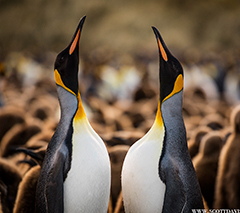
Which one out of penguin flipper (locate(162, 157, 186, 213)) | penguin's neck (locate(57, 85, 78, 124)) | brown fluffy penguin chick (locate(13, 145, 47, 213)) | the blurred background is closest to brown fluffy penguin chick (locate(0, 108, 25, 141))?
brown fluffy penguin chick (locate(13, 145, 47, 213))

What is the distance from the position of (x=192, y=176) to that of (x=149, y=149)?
28cm

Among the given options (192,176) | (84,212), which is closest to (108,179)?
(84,212)

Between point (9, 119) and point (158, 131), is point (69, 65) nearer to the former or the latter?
point (158, 131)

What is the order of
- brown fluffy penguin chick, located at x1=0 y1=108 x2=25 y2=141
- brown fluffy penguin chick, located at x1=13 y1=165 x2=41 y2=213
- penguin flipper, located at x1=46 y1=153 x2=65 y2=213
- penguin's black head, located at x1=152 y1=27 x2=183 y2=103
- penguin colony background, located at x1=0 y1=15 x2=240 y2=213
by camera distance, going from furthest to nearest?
brown fluffy penguin chick, located at x1=0 y1=108 x2=25 y2=141, penguin colony background, located at x1=0 y1=15 x2=240 y2=213, brown fluffy penguin chick, located at x1=13 y1=165 x2=41 y2=213, penguin's black head, located at x1=152 y1=27 x2=183 y2=103, penguin flipper, located at x1=46 y1=153 x2=65 y2=213

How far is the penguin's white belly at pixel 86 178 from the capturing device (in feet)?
5.49

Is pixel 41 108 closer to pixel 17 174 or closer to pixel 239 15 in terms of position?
pixel 17 174

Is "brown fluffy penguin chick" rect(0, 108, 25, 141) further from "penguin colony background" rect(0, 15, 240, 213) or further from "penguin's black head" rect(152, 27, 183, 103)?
"penguin's black head" rect(152, 27, 183, 103)

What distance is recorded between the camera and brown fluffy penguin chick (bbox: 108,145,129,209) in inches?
94.4

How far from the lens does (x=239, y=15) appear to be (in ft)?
71.5

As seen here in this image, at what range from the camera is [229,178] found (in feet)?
7.27

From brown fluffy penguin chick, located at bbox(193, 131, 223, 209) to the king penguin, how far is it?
943mm

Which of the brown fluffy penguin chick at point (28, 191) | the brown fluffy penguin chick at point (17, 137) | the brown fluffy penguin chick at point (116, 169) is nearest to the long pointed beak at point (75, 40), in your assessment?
the brown fluffy penguin chick at point (28, 191)

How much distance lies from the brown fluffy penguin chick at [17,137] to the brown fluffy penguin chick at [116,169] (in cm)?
112

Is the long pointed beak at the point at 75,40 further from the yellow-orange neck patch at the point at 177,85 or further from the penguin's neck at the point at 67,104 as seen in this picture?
the yellow-orange neck patch at the point at 177,85
